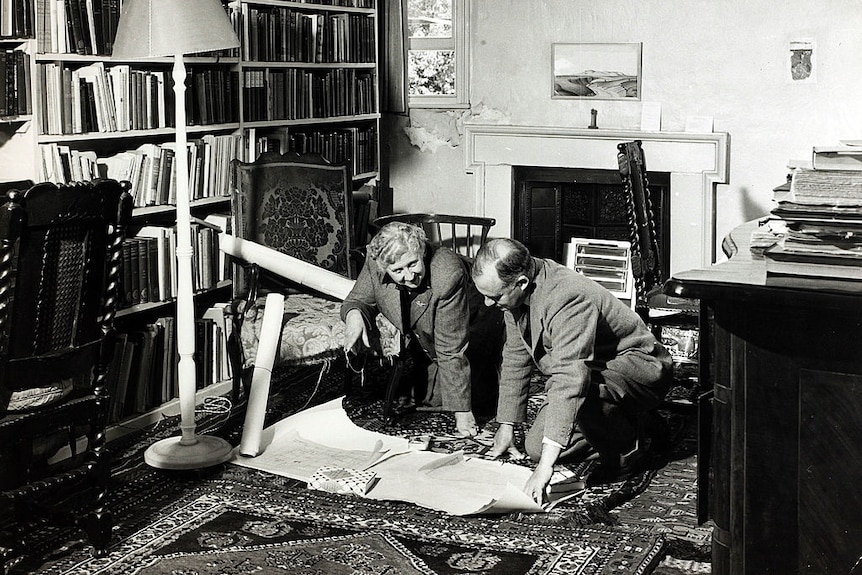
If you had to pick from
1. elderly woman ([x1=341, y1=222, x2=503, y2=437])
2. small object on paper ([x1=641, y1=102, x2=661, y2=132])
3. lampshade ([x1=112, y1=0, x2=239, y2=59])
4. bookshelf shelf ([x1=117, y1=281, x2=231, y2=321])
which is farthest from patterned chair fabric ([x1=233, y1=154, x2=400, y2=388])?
small object on paper ([x1=641, y1=102, x2=661, y2=132])

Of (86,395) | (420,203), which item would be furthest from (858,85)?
(86,395)

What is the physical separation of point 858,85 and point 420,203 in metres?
2.51

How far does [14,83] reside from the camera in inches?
141

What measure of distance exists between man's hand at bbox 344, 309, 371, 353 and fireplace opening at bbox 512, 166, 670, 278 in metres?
2.15

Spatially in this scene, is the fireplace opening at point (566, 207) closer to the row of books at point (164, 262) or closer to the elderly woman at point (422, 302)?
the elderly woman at point (422, 302)

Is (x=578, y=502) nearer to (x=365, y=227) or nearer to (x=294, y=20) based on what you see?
(x=365, y=227)

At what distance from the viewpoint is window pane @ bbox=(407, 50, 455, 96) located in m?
5.94

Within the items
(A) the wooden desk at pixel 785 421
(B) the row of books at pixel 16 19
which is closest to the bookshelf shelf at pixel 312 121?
(B) the row of books at pixel 16 19

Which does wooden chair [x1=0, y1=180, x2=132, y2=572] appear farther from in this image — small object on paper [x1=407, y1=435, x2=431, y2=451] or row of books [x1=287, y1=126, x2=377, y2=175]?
row of books [x1=287, y1=126, x2=377, y2=175]

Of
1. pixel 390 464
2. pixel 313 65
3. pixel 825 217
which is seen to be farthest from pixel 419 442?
pixel 313 65

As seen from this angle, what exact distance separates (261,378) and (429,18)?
2.89m

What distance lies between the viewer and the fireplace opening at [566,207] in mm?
5754

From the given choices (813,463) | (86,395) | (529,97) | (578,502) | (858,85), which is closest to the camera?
(813,463)

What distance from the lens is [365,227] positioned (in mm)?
5559
